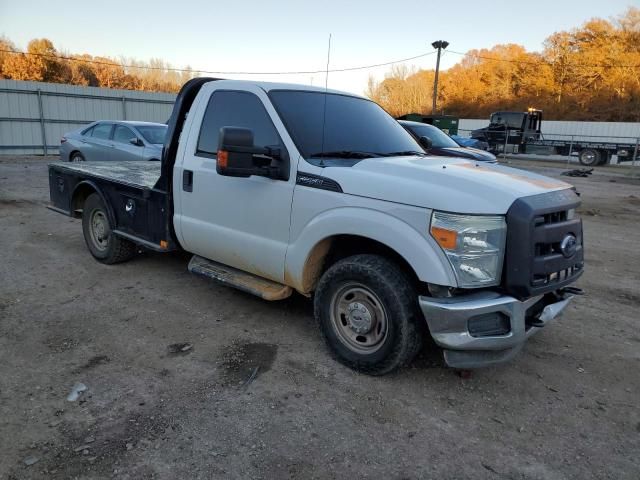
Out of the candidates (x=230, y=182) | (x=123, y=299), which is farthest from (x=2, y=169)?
(x=230, y=182)

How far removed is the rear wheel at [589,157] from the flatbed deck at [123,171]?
25459mm

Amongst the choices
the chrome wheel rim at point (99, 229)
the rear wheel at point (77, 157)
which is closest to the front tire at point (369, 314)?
the chrome wheel rim at point (99, 229)

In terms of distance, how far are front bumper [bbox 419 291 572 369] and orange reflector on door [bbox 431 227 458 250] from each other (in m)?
0.34

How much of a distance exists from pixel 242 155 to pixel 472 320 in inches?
75.7

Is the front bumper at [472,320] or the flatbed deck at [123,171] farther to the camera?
the flatbed deck at [123,171]

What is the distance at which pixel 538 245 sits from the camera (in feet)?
10.5

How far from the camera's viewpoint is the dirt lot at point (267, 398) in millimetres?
2723

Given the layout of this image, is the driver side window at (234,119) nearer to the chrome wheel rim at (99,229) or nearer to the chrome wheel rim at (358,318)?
the chrome wheel rim at (358,318)

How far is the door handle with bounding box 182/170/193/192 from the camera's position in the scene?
4.57m

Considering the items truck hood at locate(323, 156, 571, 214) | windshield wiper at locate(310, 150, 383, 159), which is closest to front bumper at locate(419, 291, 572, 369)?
truck hood at locate(323, 156, 571, 214)

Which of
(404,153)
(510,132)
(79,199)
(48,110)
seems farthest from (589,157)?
(79,199)

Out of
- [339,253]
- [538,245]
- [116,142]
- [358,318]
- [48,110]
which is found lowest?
[358,318]

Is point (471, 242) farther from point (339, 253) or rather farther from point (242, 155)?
point (242, 155)

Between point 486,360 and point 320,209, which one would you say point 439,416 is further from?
point 320,209
